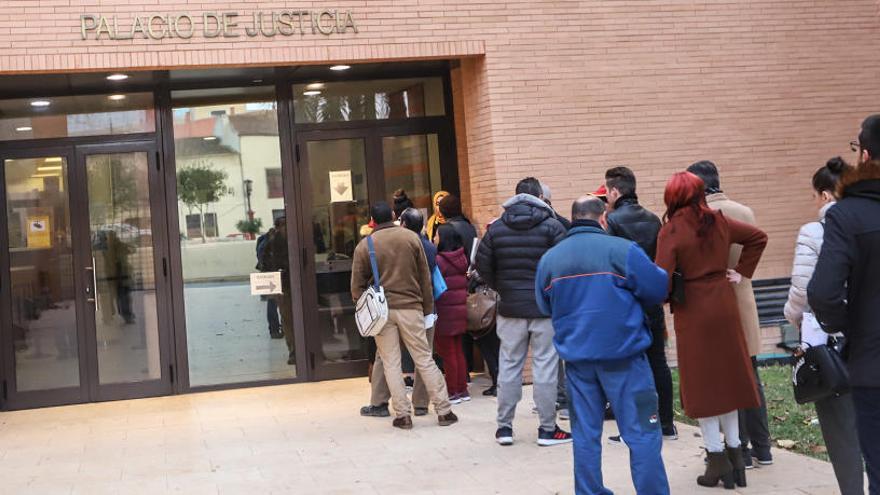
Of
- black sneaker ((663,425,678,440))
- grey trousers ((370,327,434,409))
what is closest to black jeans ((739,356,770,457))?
black sneaker ((663,425,678,440))

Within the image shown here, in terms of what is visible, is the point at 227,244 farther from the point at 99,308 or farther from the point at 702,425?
the point at 702,425

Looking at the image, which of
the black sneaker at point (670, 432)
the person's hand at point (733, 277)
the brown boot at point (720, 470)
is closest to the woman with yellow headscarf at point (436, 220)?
the black sneaker at point (670, 432)

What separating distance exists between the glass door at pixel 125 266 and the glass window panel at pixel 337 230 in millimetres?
1794

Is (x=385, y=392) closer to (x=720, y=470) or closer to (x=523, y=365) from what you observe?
(x=523, y=365)

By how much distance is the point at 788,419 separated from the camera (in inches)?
363

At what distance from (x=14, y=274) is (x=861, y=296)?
10.2m

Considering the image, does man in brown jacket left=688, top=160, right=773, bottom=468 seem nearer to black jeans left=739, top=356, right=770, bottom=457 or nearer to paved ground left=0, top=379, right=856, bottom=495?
black jeans left=739, top=356, right=770, bottom=457

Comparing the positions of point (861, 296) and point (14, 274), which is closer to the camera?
point (861, 296)

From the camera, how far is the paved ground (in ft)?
25.0

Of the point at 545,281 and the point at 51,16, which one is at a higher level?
the point at 51,16

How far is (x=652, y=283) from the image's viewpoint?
6262 mm

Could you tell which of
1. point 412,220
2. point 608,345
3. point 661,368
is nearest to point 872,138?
point 608,345

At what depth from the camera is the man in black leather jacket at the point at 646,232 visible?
8.35m

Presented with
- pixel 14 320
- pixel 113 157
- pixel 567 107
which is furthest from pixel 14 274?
pixel 567 107
